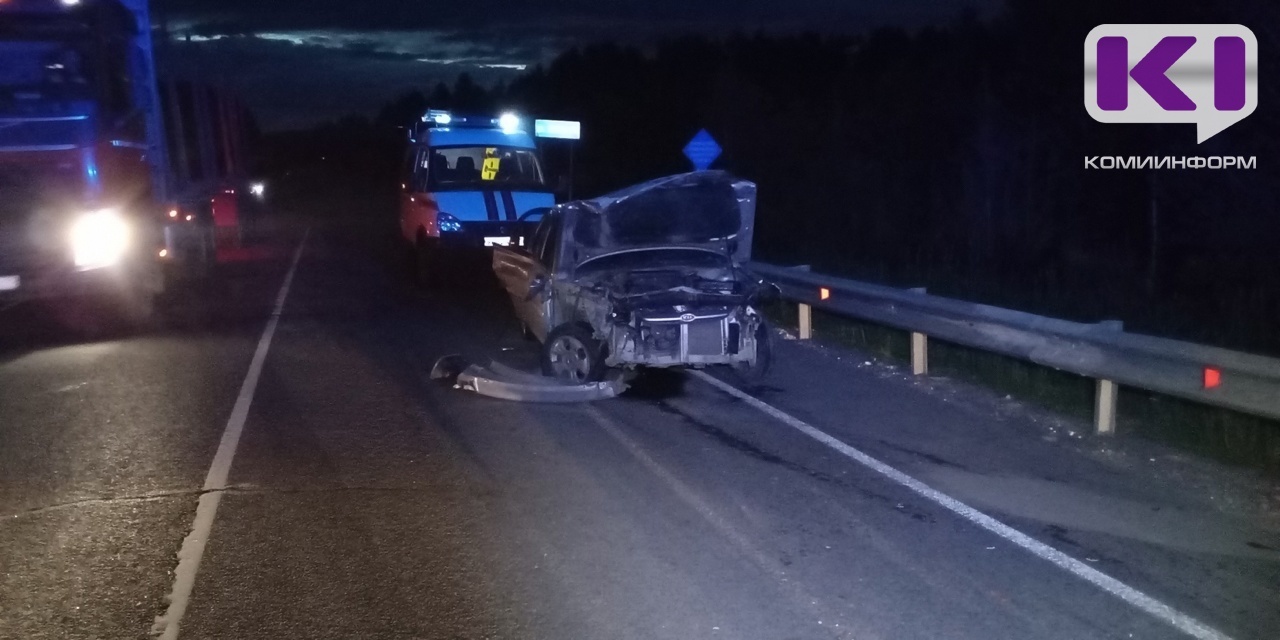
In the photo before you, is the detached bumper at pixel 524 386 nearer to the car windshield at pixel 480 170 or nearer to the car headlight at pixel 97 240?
the car headlight at pixel 97 240

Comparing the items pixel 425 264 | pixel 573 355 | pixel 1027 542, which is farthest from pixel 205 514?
pixel 425 264

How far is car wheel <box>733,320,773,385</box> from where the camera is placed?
10.6 meters

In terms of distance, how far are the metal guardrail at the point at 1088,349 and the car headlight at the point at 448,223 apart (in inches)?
278

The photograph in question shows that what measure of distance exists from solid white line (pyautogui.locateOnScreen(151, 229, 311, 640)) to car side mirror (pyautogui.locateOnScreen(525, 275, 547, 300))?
256 cm

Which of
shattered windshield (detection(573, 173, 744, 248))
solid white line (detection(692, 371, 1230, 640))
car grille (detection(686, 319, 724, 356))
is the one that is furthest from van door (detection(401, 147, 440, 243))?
solid white line (detection(692, 371, 1230, 640))

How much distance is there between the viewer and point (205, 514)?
6.84 meters

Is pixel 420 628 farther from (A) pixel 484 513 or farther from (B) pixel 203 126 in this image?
(B) pixel 203 126

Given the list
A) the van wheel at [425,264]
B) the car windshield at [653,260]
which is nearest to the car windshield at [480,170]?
the van wheel at [425,264]

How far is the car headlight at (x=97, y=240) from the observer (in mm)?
13891

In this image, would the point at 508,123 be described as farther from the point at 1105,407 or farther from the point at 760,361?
the point at 1105,407

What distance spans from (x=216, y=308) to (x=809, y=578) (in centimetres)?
1286

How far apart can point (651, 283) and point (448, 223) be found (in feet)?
27.9

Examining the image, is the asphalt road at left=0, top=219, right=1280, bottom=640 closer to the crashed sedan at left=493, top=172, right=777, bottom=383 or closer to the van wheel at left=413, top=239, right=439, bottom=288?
the crashed sedan at left=493, top=172, right=777, bottom=383

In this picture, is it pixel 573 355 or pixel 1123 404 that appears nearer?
pixel 1123 404
